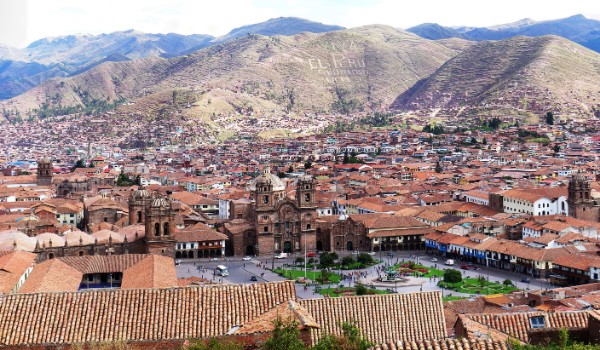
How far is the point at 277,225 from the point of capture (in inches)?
2135

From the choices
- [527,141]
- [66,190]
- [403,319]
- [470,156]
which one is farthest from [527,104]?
[403,319]

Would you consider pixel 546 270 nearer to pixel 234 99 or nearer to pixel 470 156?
pixel 470 156

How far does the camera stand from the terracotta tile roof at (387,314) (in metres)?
18.3

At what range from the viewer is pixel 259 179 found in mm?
53875

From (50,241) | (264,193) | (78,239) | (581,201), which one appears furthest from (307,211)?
(581,201)

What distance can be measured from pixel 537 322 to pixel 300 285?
25.8 metres

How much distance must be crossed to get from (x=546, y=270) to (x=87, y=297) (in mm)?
33484

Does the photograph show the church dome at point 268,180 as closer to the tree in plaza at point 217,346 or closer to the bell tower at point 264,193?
the bell tower at point 264,193

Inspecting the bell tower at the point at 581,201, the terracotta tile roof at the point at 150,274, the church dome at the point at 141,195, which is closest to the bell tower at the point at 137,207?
the church dome at the point at 141,195

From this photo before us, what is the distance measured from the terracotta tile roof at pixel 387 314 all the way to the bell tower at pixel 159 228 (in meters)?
26.8

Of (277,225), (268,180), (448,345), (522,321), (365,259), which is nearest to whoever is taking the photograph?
(448,345)

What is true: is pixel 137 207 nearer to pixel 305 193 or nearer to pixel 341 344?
pixel 305 193

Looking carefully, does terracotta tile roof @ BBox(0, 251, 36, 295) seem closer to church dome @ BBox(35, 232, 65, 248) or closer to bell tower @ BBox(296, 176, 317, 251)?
church dome @ BBox(35, 232, 65, 248)

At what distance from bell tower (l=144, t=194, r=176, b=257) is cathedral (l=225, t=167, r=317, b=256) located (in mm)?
9799
